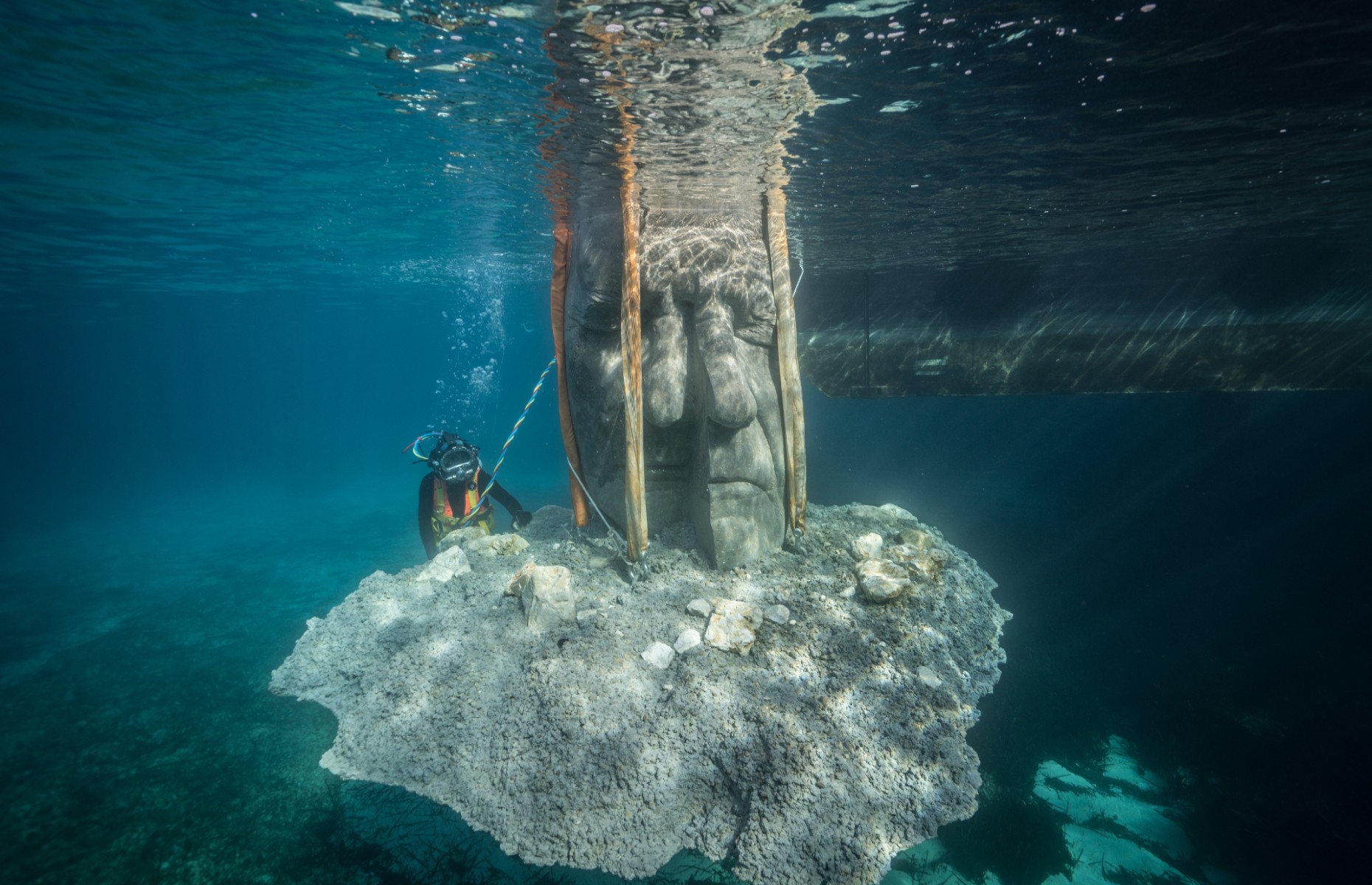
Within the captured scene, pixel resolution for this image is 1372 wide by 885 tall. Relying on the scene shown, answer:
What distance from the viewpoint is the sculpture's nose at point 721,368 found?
5.54 meters

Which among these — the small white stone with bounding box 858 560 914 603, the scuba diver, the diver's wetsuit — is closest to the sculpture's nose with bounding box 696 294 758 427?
the small white stone with bounding box 858 560 914 603

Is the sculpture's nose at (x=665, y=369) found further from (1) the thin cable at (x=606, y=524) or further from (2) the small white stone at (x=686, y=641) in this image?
(2) the small white stone at (x=686, y=641)

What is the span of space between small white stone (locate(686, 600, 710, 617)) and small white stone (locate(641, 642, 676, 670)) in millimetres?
489

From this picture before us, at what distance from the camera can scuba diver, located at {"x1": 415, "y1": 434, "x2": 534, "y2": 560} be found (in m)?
8.54

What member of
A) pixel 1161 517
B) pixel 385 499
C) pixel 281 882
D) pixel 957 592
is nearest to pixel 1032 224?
pixel 1161 517

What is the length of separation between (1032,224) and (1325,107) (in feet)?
15.8

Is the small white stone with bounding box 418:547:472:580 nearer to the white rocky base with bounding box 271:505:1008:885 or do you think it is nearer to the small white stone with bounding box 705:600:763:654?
the white rocky base with bounding box 271:505:1008:885

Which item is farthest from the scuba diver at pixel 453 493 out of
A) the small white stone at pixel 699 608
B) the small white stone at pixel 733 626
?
the small white stone at pixel 733 626

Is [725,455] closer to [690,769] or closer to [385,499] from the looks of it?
[690,769]

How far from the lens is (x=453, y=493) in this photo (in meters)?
8.76

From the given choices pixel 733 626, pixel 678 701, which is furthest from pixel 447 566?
pixel 733 626

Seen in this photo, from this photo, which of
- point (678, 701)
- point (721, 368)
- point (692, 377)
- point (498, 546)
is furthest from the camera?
point (498, 546)

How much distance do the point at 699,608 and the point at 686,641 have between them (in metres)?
0.42

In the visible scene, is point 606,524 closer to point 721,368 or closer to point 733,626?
point 733,626
